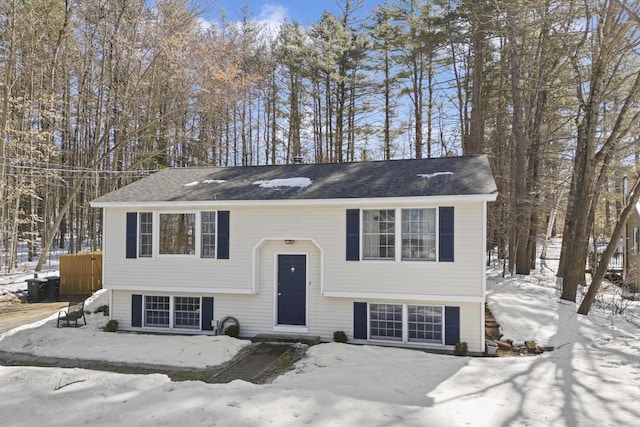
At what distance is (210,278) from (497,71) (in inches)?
722

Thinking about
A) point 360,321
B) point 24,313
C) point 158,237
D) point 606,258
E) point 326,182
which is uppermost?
point 326,182

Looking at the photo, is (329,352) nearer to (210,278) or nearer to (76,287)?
(210,278)

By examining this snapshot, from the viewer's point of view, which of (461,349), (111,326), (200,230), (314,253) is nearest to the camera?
(461,349)

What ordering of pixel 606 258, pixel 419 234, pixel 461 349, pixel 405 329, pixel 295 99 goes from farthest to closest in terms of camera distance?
pixel 295 99 < pixel 606 258 < pixel 405 329 < pixel 419 234 < pixel 461 349

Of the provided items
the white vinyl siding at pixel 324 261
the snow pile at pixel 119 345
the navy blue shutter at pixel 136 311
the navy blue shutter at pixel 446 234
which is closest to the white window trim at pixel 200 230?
the white vinyl siding at pixel 324 261

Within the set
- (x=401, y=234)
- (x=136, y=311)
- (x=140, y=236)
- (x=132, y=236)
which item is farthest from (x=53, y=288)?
(x=401, y=234)

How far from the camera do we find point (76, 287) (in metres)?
16.9

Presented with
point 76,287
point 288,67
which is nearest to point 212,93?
point 288,67

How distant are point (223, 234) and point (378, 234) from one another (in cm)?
397

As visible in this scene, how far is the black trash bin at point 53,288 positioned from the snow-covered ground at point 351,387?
6.20 metres

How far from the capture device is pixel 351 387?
671 centimetres

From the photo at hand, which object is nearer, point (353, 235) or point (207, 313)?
point (353, 235)

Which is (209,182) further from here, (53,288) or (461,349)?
(53,288)

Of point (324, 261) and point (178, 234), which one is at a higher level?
point (178, 234)
